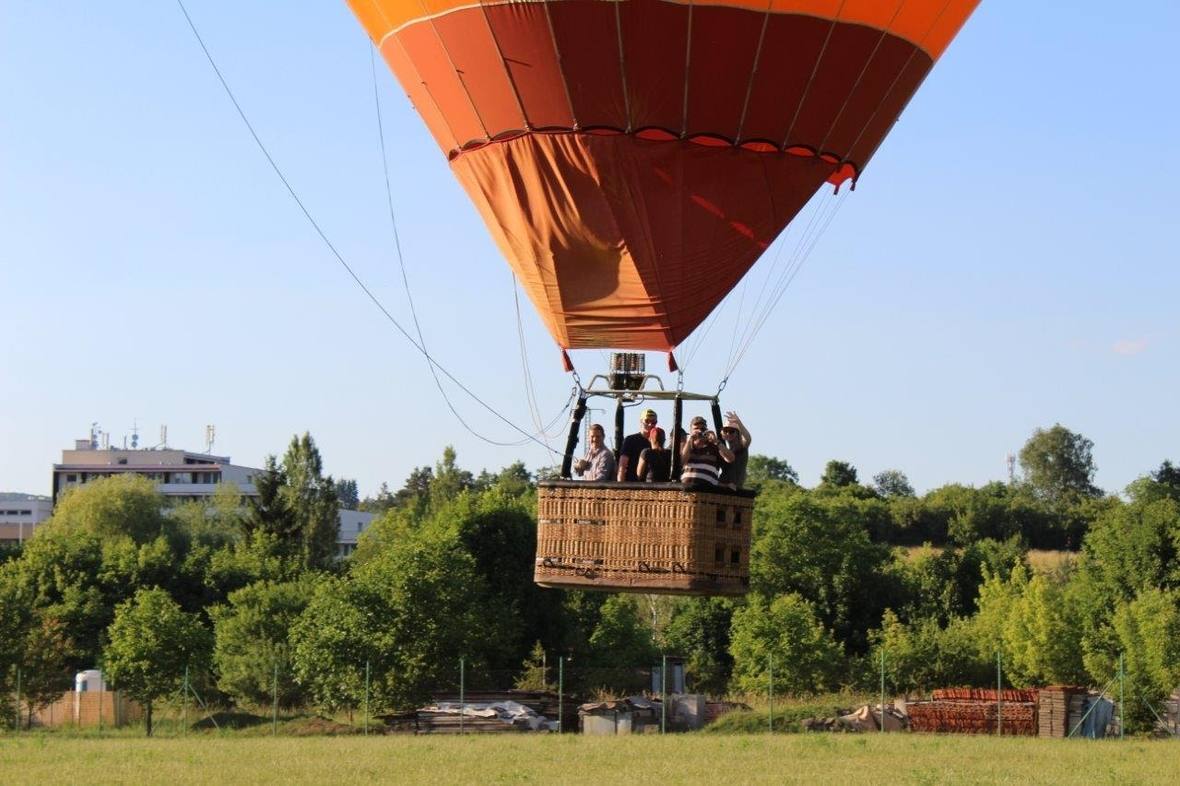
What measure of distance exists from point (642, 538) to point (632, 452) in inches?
30.2

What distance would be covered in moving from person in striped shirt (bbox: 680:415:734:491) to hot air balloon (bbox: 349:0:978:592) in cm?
28

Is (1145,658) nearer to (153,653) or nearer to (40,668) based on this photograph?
(153,653)

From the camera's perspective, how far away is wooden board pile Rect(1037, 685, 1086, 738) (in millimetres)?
31703

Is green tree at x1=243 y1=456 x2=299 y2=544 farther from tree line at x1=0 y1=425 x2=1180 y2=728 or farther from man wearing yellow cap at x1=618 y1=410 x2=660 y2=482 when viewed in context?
man wearing yellow cap at x1=618 y1=410 x2=660 y2=482

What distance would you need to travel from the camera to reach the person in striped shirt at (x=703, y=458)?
14242 millimetres

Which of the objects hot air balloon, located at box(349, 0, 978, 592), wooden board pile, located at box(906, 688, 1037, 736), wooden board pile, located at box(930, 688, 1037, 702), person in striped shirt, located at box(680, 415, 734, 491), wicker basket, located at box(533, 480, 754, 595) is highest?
hot air balloon, located at box(349, 0, 978, 592)

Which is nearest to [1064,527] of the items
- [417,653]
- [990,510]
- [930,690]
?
[990,510]

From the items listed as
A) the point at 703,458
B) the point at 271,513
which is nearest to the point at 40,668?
the point at 703,458

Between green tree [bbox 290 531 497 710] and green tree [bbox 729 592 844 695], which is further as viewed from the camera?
green tree [bbox 729 592 844 695]

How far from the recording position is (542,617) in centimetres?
4725

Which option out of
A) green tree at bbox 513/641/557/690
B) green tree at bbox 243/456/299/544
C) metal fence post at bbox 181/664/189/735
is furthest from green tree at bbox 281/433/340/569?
metal fence post at bbox 181/664/189/735

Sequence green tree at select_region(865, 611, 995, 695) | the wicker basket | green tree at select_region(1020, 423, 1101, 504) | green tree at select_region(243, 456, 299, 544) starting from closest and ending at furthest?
the wicker basket, green tree at select_region(865, 611, 995, 695), green tree at select_region(243, 456, 299, 544), green tree at select_region(1020, 423, 1101, 504)

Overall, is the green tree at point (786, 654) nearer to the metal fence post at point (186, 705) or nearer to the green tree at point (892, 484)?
the metal fence post at point (186, 705)

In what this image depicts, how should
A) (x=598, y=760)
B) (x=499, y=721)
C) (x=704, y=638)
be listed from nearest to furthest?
(x=598, y=760) < (x=499, y=721) < (x=704, y=638)
